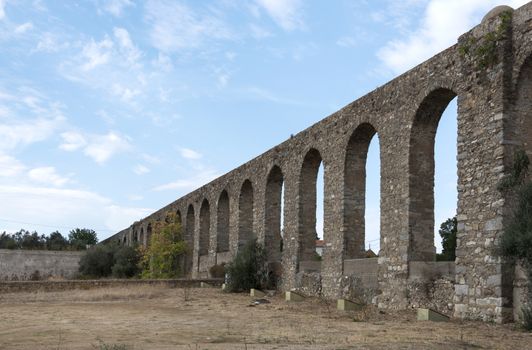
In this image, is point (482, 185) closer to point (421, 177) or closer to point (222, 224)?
point (421, 177)

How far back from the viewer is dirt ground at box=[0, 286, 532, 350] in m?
7.73

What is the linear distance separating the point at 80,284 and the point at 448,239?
18.7 meters

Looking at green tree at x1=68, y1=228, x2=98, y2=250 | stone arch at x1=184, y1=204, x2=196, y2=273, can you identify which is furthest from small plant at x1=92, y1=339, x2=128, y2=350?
green tree at x1=68, y1=228, x2=98, y2=250

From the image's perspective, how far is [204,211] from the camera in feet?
95.4

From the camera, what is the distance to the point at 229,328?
9664mm

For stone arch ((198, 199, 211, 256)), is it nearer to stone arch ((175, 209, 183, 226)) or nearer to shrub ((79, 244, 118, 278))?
stone arch ((175, 209, 183, 226))

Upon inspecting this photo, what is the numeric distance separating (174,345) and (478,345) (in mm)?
3676

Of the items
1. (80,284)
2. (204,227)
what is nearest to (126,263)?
(204,227)

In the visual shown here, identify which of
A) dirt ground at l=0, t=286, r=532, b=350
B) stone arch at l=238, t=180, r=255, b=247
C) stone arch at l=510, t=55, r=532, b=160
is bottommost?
dirt ground at l=0, t=286, r=532, b=350

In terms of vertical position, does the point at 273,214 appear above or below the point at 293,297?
above

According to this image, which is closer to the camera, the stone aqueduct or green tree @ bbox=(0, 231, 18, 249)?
the stone aqueduct

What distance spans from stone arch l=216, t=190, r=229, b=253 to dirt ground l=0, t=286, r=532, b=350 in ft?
32.6

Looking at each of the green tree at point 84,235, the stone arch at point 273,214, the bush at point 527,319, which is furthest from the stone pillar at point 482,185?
the green tree at point 84,235

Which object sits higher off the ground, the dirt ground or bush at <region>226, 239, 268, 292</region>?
bush at <region>226, 239, 268, 292</region>
